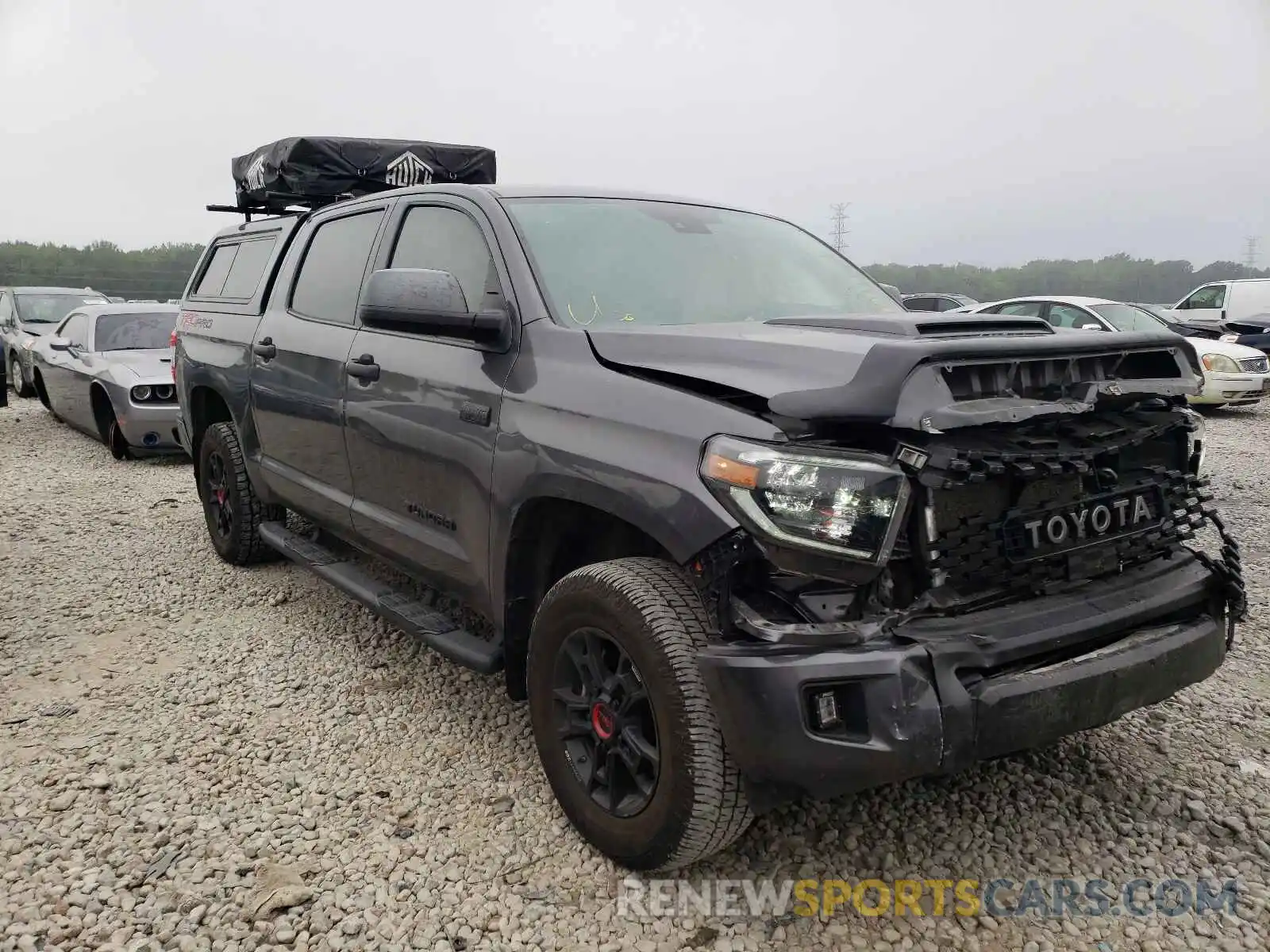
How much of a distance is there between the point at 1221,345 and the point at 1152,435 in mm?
11045

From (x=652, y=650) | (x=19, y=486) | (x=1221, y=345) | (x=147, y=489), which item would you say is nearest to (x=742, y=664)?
(x=652, y=650)

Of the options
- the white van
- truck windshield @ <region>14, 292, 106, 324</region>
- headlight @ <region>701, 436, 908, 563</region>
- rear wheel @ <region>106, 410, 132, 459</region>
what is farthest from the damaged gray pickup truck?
the white van

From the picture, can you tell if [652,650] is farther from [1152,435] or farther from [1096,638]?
[1152,435]

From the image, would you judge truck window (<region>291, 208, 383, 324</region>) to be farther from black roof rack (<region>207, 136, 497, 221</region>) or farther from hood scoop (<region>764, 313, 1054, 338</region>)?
hood scoop (<region>764, 313, 1054, 338</region>)

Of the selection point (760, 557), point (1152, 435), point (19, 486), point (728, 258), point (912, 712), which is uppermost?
point (728, 258)

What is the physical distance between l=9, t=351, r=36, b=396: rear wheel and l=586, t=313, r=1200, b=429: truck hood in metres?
13.8

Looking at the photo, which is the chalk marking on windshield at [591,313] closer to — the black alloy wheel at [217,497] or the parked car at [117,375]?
the black alloy wheel at [217,497]

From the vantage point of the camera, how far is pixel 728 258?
3291 mm

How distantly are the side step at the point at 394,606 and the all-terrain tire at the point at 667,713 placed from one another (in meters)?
0.57

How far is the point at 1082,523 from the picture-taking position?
7.33 feet

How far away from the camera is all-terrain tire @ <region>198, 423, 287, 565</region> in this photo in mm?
4832

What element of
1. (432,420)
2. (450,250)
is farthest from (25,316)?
(432,420)

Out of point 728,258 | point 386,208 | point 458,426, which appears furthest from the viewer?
point 386,208

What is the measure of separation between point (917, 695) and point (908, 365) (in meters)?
0.70
